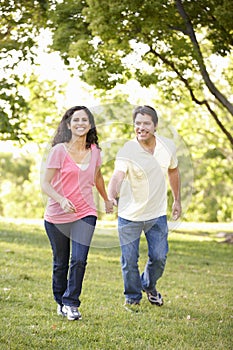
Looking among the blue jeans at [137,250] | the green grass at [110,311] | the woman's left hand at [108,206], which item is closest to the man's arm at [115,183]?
the woman's left hand at [108,206]

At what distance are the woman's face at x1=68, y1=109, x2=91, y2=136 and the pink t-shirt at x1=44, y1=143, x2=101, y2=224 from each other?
0.18 metres

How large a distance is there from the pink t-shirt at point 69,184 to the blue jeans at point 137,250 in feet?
2.95

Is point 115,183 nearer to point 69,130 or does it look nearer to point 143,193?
point 143,193

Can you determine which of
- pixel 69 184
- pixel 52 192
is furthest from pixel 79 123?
pixel 52 192

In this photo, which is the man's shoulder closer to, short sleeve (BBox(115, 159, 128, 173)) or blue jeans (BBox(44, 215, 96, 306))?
short sleeve (BBox(115, 159, 128, 173))

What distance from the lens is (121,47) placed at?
14250 mm

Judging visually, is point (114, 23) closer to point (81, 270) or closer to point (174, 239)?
point (174, 239)

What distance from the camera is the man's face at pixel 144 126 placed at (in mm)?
6439

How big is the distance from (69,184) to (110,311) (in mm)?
1464

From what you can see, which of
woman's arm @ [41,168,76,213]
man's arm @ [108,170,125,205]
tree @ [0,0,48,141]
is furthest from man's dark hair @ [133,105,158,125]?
tree @ [0,0,48,141]

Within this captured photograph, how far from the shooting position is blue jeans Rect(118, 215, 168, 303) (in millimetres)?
6836

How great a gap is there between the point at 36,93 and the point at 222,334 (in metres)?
18.3

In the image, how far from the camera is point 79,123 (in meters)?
6.07

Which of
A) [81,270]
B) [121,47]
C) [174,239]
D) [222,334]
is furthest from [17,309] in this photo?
[174,239]
